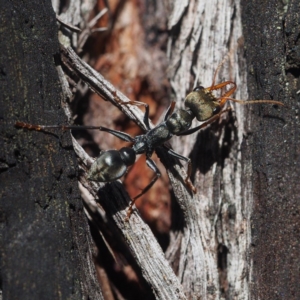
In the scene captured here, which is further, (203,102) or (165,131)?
(165,131)

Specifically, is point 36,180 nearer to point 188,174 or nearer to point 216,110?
point 188,174

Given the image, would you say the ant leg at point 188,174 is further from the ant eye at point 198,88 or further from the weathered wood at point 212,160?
the ant eye at point 198,88

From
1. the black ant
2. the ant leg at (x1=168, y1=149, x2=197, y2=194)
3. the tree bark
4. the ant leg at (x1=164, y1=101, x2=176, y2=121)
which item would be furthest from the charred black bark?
the tree bark

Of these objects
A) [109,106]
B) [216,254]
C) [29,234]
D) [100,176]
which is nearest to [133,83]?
[109,106]

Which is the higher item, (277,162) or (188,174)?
(188,174)

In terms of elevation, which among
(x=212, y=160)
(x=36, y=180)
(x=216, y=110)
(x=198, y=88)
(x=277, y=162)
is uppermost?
(x=198, y=88)

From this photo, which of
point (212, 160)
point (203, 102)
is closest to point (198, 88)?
point (203, 102)

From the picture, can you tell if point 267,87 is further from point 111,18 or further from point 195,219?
point 111,18

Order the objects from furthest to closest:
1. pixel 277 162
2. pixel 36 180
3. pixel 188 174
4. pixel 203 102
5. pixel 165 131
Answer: pixel 165 131 < pixel 203 102 < pixel 188 174 < pixel 277 162 < pixel 36 180

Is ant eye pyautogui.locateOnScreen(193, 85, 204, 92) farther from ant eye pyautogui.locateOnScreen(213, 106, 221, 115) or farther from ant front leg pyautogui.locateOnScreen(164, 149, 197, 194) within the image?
ant front leg pyautogui.locateOnScreen(164, 149, 197, 194)
